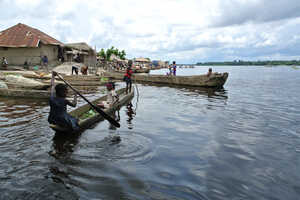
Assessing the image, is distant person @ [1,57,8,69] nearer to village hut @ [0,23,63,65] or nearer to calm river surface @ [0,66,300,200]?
village hut @ [0,23,63,65]

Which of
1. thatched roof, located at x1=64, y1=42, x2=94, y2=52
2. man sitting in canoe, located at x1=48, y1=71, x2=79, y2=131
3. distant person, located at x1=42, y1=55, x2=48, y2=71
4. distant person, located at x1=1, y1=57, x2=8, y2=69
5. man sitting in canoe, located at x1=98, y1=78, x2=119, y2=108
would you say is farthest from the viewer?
thatched roof, located at x1=64, y1=42, x2=94, y2=52

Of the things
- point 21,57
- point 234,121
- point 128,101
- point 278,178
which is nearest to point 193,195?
point 278,178

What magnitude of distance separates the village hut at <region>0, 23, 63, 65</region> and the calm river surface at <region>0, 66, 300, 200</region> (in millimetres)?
15555

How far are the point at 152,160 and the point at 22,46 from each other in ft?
67.6

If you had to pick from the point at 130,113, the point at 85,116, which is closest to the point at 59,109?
the point at 85,116

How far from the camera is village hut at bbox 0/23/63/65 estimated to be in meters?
20.4

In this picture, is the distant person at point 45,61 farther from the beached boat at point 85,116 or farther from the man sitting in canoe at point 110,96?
the man sitting in canoe at point 110,96

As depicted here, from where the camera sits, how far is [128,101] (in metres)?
11.3

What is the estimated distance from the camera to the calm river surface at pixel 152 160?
11.2 ft

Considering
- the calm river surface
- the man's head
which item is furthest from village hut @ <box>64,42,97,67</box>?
the man's head

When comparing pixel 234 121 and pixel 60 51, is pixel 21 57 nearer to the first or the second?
pixel 60 51

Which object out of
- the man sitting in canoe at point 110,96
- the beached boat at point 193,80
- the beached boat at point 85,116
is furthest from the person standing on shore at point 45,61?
Answer: the man sitting in canoe at point 110,96

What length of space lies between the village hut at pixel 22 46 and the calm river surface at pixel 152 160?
15.6m

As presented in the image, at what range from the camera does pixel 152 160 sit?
14.8ft
